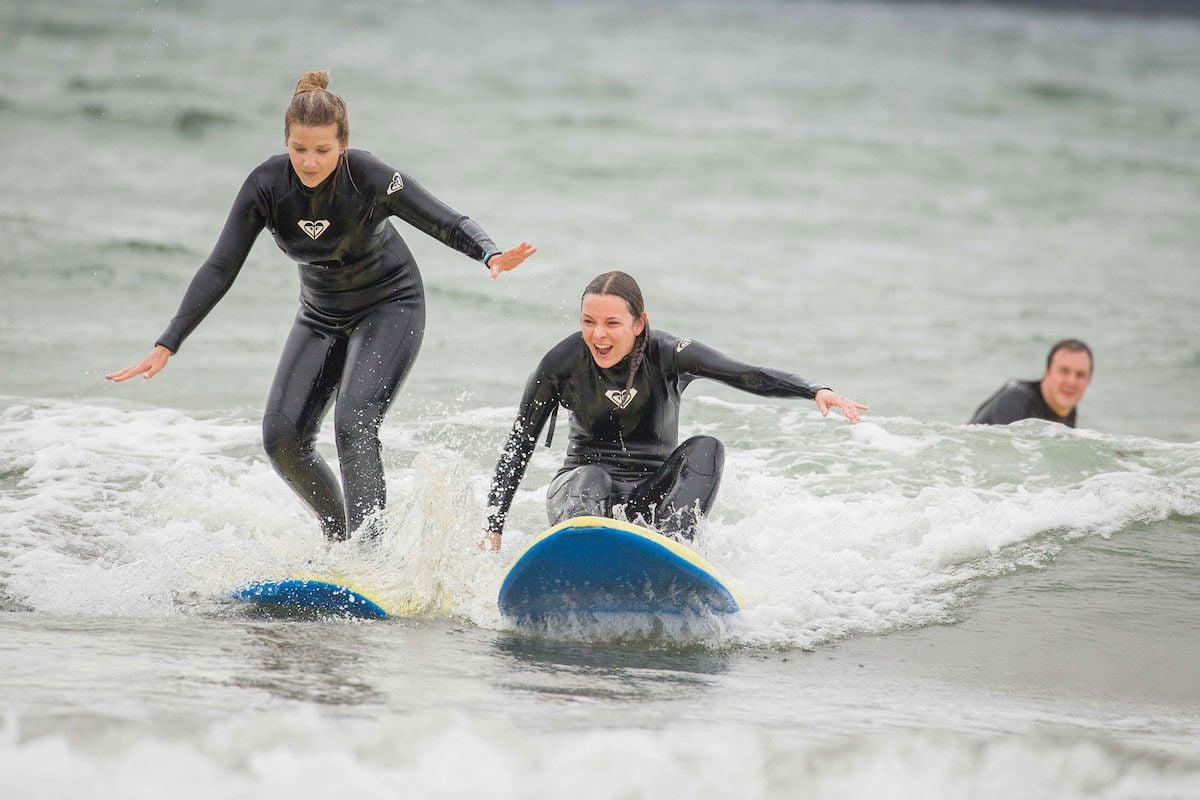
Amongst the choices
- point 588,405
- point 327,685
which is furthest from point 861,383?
point 327,685

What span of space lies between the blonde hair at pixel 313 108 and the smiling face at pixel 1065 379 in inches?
209

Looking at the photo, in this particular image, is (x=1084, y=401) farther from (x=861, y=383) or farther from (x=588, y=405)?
(x=588, y=405)

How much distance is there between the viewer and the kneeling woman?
5.61m

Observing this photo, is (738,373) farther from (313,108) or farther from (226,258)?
(226,258)

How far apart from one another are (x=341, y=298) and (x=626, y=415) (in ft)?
4.25

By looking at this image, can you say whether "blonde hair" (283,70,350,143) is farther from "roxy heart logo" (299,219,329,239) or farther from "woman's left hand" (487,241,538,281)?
"woman's left hand" (487,241,538,281)

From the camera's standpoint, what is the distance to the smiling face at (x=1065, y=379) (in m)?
8.90

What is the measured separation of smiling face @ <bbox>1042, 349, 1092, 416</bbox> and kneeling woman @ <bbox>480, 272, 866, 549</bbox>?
3.90 metres

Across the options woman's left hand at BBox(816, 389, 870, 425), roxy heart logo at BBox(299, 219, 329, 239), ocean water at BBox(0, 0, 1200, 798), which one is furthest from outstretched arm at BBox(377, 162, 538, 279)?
woman's left hand at BBox(816, 389, 870, 425)

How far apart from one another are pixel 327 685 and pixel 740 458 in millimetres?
4620

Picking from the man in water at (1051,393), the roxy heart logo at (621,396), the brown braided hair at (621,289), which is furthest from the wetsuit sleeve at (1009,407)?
the brown braided hair at (621,289)

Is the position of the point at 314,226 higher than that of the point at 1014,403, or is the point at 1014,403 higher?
the point at 314,226

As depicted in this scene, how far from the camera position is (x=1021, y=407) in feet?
30.2

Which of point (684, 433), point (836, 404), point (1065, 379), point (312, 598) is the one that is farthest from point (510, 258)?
point (1065, 379)
